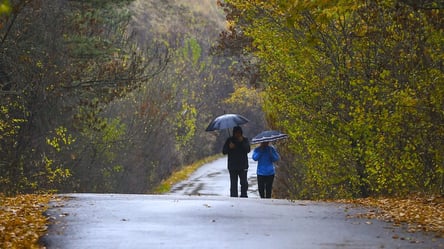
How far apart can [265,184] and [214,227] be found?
8.26 m

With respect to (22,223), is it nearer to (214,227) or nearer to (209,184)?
(214,227)

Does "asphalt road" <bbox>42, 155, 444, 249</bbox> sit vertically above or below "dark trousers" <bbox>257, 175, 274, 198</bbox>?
below

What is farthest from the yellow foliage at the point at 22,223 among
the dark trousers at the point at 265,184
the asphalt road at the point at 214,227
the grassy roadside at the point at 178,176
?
the grassy roadside at the point at 178,176

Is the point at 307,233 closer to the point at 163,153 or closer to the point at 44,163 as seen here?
the point at 44,163

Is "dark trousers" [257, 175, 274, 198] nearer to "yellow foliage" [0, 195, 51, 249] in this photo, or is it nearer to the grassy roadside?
"yellow foliage" [0, 195, 51, 249]

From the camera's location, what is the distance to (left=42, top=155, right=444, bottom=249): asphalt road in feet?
34.3

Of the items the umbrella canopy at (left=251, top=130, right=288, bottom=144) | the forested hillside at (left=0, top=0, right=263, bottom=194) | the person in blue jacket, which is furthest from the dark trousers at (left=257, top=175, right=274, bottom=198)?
the forested hillside at (left=0, top=0, right=263, bottom=194)

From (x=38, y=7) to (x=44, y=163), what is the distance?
4662mm

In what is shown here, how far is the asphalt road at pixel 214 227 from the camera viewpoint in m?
10.4

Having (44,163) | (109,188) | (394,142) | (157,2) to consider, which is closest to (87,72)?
(44,163)

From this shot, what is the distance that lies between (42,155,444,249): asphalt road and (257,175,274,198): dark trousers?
3.49 metres

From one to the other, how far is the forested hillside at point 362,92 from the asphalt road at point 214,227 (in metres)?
2.04

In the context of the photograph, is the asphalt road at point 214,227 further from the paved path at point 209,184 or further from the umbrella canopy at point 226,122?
the paved path at point 209,184

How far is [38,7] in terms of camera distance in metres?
23.3
